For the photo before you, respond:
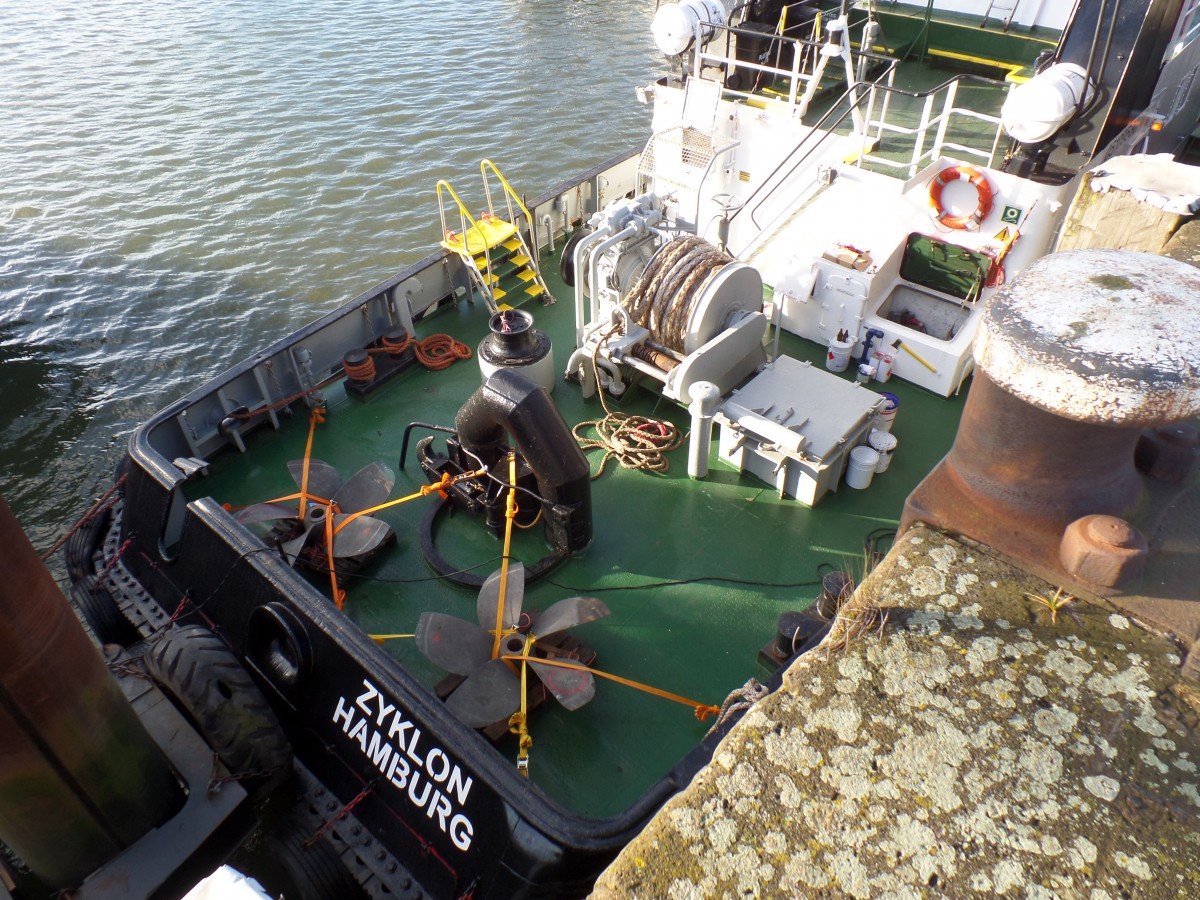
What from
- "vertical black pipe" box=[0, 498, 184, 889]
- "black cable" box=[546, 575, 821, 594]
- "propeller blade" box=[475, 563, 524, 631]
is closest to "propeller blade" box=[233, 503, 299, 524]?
"propeller blade" box=[475, 563, 524, 631]

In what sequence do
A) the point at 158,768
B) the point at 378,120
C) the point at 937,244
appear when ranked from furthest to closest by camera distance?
the point at 378,120 < the point at 937,244 < the point at 158,768

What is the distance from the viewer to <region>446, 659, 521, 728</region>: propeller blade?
4887mm

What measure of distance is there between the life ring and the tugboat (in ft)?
0.09

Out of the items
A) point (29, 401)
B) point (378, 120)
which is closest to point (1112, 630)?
point (29, 401)

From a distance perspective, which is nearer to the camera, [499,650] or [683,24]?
[499,650]

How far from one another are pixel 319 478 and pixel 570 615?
260cm

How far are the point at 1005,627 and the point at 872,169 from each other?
8.23m

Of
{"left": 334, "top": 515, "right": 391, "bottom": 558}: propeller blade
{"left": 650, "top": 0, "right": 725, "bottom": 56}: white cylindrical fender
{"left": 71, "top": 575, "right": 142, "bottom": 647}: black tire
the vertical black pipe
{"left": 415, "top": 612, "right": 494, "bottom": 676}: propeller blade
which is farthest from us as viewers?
{"left": 650, "top": 0, "right": 725, "bottom": 56}: white cylindrical fender

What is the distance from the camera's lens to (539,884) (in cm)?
390

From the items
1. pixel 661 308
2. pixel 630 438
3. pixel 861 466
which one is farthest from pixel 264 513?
pixel 861 466

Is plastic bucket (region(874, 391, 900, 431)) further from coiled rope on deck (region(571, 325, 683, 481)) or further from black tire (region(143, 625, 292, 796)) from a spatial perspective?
black tire (region(143, 625, 292, 796))

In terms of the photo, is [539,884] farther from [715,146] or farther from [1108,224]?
[715,146]

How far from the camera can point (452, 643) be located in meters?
5.13

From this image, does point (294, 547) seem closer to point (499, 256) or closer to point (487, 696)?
point (487, 696)
